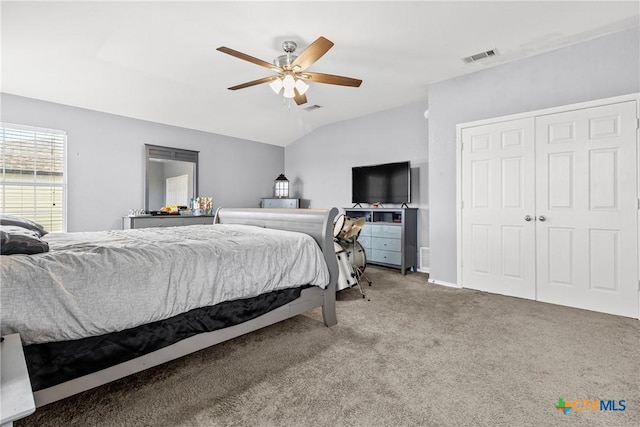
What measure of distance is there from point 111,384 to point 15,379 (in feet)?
3.57

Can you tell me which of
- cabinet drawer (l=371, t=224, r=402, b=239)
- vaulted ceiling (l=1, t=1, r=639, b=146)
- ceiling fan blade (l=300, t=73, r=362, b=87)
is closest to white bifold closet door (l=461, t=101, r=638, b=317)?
vaulted ceiling (l=1, t=1, r=639, b=146)

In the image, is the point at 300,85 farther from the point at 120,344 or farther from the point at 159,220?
the point at 159,220

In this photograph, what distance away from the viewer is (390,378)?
1862mm

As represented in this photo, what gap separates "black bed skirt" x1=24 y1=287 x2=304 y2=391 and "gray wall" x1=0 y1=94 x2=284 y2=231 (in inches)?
152

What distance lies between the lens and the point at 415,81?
4199 mm

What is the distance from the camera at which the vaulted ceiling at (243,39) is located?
105 inches

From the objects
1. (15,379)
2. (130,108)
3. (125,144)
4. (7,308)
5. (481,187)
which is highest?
(130,108)

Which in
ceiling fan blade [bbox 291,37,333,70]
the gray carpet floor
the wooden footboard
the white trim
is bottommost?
the gray carpet floor

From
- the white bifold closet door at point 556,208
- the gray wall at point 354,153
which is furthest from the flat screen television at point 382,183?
the white bifold closet door at point 556,208

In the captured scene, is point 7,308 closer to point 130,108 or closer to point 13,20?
point 13,20

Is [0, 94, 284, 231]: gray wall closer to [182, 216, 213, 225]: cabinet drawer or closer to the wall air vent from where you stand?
[182, 216, 213, 225]: cabinet drawer

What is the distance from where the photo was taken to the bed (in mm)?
1301

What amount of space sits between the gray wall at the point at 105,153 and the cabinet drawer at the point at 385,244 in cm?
319

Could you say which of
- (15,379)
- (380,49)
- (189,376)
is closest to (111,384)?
(189,376)
